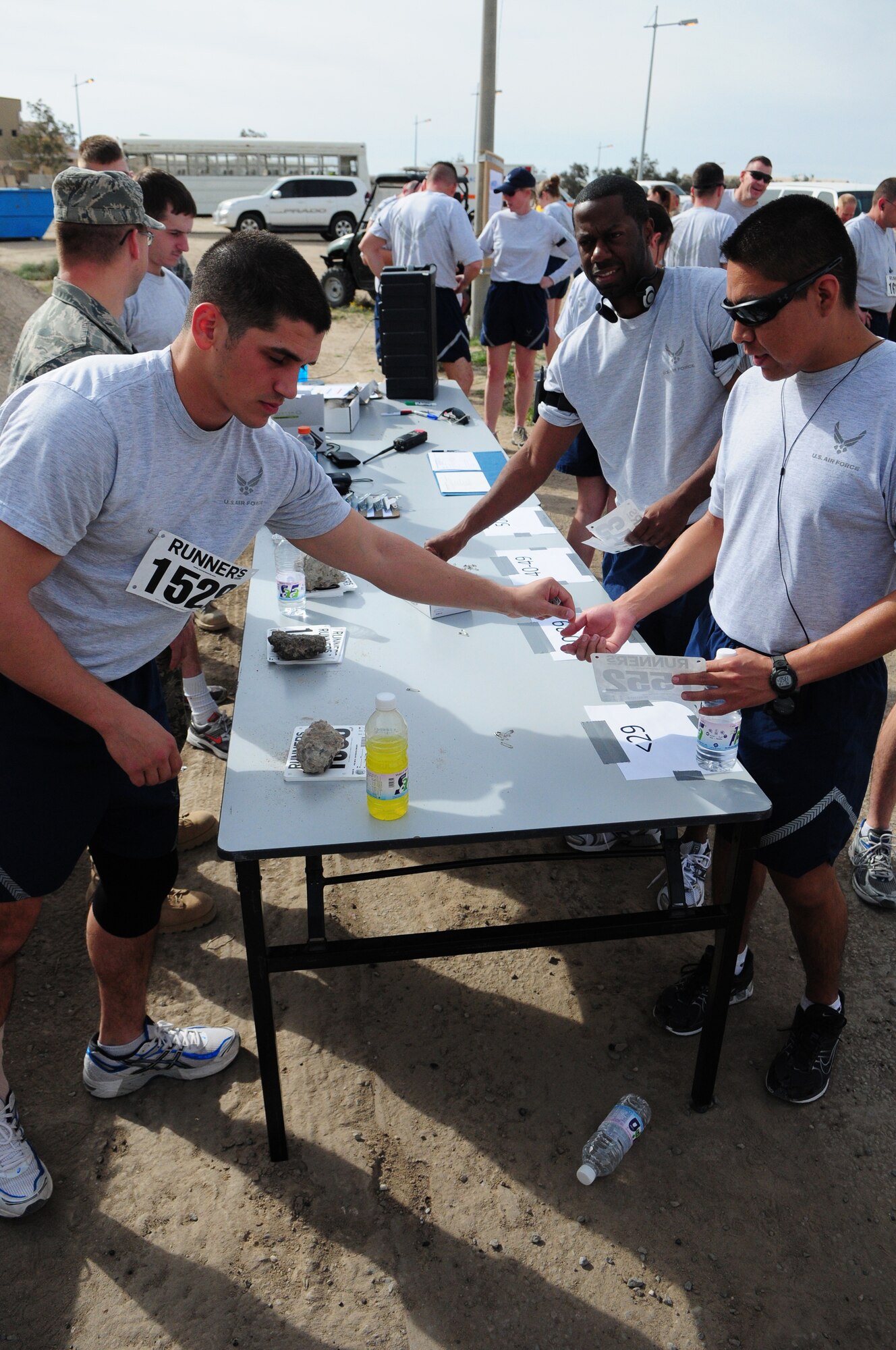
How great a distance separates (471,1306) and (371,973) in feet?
3.36

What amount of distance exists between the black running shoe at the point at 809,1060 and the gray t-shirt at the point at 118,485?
74.9 inches

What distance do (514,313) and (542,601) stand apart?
526cm

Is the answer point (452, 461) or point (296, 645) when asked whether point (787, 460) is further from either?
point (452, 461)

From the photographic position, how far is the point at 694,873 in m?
3.02

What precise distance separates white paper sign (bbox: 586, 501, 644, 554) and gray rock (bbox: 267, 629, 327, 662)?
98 centimetres

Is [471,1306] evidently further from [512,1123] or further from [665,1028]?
[665,1028]

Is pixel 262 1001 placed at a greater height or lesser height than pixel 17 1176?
greater

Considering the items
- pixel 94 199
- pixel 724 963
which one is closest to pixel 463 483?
pixel 94 199

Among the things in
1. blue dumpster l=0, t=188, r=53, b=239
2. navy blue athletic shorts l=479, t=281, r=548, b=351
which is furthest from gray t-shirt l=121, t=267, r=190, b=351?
blue dumpster l=0, t=188, r=53, b=239

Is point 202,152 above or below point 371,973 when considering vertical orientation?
above

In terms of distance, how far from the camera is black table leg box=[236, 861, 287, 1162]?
1830mm

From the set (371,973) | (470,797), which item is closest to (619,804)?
(470,797)

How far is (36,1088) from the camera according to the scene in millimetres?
2367

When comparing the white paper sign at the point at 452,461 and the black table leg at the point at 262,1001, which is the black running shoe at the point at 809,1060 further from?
the white paper sign at the point at 452,461
